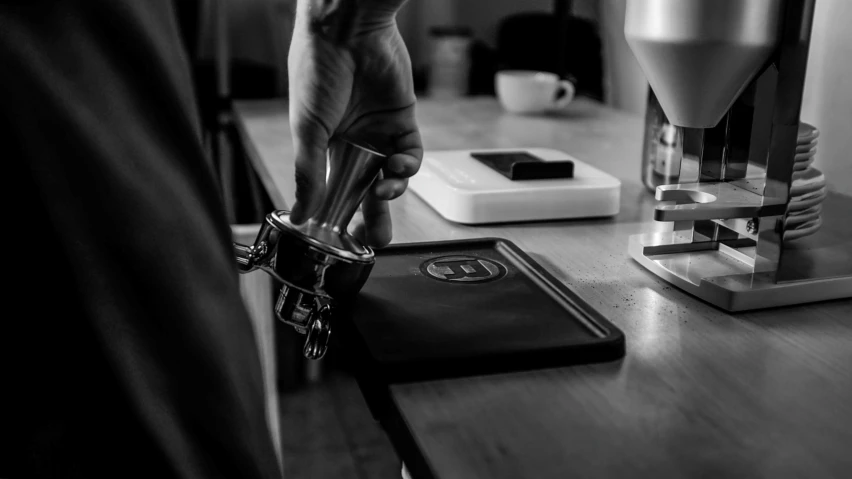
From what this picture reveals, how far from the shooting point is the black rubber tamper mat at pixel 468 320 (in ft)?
1.89

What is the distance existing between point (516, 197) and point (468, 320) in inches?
13.7

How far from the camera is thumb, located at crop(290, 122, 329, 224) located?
0.61m

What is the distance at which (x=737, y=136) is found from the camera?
2.47 ft

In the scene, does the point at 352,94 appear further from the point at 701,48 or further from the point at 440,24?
the point at 440,24

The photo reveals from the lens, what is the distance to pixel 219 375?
0.45m

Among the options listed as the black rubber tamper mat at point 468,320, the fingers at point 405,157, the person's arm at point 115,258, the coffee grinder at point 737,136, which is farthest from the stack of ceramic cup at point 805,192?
the person's arm at point 115,258

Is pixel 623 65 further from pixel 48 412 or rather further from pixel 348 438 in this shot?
pixel 48 412

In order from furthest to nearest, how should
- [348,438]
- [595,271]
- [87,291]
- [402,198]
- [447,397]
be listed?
[348,438] → [402,198] → [595,271] → [447,397] → [87,291]

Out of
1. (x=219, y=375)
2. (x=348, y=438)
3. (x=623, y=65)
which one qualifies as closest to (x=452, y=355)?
(x=219, y=375)

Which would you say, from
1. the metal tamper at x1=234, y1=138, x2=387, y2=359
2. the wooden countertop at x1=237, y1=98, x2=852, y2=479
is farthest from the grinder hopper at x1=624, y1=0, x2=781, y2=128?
the metal tamper at x1=234, y1=138, x2=387, y2=359

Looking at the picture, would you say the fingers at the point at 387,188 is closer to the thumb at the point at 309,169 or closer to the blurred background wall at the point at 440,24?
the thumb at the point at 309,169

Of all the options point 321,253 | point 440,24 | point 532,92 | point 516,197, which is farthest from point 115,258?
point 440,24

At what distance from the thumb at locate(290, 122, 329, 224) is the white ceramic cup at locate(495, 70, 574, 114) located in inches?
45.9

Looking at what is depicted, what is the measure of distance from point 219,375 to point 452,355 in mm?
178
